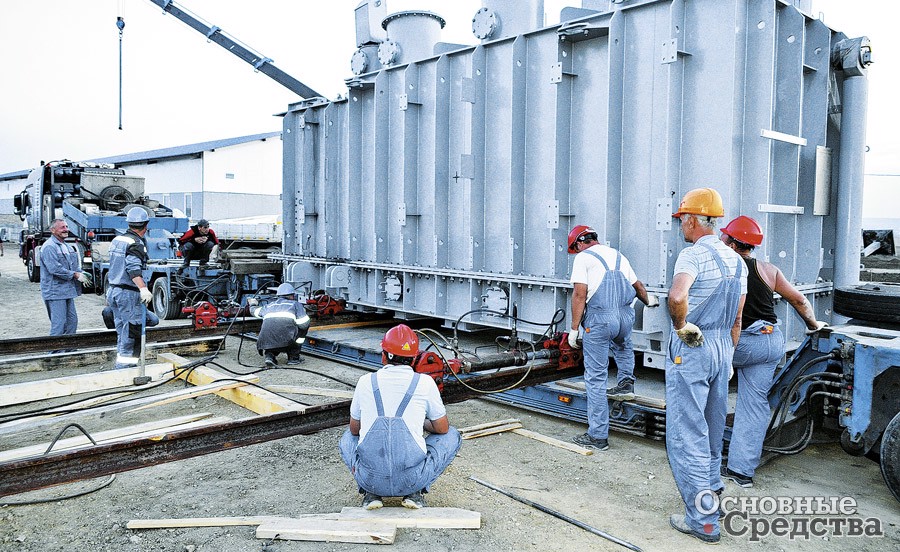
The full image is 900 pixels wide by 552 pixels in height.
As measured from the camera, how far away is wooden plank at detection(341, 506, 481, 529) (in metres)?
3.74

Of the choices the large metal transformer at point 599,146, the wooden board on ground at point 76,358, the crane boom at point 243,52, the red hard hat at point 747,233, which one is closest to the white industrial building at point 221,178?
the crane boom at point 243,52

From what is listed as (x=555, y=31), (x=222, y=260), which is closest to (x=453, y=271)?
(x=555, y=31)

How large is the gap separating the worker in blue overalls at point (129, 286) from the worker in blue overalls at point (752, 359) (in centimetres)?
561

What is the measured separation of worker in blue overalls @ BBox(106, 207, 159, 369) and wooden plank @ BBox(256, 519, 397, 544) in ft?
13.1

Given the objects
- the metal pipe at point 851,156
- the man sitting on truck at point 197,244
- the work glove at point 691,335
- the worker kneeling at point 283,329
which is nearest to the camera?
the work glove at point 691,335

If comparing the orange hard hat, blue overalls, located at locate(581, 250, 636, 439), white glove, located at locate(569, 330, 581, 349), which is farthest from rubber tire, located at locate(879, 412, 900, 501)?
white glove, located at locate(569, 330, 581, 349)

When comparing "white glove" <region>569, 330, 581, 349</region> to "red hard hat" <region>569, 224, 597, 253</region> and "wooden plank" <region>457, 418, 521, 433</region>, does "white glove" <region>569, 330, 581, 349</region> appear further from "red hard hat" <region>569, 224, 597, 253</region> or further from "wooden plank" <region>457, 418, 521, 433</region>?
"wooden plank" <region>457, 418, 521, 433</region>

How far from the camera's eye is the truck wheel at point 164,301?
11914mm

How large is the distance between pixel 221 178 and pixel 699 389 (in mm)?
32372

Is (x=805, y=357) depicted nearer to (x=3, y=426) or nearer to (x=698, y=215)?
(x=698, y=215)

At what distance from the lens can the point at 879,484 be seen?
462cm

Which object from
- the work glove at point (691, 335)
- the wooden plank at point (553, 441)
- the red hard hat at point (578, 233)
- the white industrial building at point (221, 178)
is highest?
the white industrial building at point (221, 178)

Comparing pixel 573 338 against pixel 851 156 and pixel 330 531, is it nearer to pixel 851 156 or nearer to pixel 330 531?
pixel 330 531

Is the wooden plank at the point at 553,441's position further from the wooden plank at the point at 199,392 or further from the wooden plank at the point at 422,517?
the wooden plank at the point at 199,392
